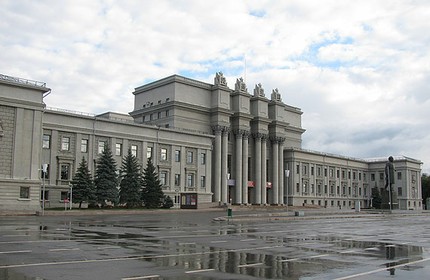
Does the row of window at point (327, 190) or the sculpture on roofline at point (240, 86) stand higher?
the sculpture on roofline at point (240, 86)

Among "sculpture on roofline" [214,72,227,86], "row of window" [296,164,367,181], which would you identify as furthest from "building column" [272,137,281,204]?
"sculpture on roofline" [214,72,227,86]

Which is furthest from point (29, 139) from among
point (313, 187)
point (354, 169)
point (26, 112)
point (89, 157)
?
point (354, 169)

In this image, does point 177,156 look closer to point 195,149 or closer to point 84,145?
point 195,149

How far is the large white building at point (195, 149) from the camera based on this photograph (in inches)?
1852

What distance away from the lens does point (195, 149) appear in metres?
74.0

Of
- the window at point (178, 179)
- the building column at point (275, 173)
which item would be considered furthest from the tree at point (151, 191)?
the building column at point (275, 173)

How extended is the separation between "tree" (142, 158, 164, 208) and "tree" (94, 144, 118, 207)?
4733 mm

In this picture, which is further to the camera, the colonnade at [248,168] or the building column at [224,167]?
→ the colonnade at [248,168]

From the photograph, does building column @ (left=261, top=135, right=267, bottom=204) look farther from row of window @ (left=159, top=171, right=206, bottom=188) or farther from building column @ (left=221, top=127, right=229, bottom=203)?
row of window @ (left=159, top=171, right=206, bottom=188)

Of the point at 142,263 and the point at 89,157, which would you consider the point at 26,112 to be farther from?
the point at 142,263

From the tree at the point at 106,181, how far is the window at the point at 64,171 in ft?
16.8

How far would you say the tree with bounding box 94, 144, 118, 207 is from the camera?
53.2m

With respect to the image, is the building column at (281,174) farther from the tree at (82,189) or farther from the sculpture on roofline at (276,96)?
the tree at (82,189)

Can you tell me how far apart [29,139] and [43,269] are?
128 ft
